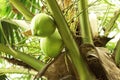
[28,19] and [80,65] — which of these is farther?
[28,19]

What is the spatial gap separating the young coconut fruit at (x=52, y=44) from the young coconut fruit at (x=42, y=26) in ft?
0.15

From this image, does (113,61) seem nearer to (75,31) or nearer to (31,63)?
(75,31)

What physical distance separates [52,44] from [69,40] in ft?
0.22

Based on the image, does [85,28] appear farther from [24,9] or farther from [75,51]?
[24,9]

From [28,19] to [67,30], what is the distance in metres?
0.31

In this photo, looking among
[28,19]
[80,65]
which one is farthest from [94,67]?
[28,19]

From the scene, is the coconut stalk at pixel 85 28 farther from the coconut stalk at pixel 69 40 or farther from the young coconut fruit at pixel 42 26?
the young coconut fruit at pixel 42 26

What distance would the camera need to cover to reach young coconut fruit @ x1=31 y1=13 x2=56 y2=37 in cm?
104

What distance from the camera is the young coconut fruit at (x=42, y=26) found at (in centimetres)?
104

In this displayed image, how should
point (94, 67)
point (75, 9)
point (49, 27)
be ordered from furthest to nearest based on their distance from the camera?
point (75, 9) → point (94, 67) → point (49, 27)

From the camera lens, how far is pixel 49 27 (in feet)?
3.43

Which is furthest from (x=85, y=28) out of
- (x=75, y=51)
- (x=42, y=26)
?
(x=42, y=26)

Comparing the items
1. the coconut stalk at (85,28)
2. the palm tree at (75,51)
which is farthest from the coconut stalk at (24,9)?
the coconut stalk at (85,28)

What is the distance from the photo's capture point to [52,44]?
1097mm
